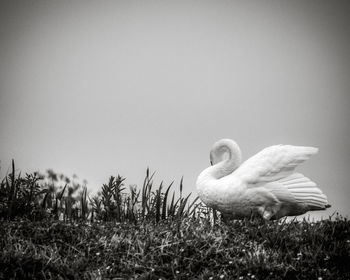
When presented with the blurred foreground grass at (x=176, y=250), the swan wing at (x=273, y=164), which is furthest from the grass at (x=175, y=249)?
the swan wing at (x=273, y=164)

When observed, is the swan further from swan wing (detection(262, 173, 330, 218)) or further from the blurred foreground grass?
the blurred foreground grass

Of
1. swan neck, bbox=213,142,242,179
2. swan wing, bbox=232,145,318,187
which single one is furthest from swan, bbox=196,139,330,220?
swan neck, bbox=213,142,242,179

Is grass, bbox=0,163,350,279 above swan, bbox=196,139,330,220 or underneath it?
underneath

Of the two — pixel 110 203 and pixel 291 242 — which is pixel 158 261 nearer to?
pixel 291 242

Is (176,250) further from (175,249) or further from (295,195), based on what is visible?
(295,195)

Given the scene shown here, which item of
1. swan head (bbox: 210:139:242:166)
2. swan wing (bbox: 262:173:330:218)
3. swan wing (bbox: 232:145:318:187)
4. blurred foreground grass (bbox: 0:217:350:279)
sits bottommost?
blurred foreground grass (bbox: 0:217:350:279)

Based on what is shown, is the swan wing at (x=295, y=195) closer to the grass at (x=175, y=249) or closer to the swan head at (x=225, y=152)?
the grass at (x=175, y=249)

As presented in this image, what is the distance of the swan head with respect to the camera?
675cm

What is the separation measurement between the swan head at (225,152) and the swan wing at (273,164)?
350 millimetres

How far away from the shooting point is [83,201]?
23.6 ft

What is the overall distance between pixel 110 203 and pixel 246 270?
3.12 m

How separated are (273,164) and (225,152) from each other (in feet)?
3.19

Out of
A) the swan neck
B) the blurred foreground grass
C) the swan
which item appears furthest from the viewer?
the swan neck

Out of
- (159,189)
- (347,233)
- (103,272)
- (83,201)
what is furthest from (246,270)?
(83,201)
